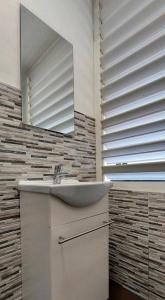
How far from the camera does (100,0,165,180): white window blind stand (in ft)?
4.16

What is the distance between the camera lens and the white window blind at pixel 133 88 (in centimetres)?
127

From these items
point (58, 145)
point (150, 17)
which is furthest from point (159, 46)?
point (58, 145)

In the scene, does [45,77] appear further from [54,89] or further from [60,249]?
[60,249]

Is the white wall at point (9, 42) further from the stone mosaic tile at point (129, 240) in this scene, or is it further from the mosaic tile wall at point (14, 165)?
the stone mosaic tile at point (129, 240)

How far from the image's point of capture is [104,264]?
122 cm

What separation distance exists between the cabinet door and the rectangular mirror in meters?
0.66

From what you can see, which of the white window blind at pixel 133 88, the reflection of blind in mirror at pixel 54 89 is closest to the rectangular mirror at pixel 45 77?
the reflection of blind in mirror at pixel 54 89

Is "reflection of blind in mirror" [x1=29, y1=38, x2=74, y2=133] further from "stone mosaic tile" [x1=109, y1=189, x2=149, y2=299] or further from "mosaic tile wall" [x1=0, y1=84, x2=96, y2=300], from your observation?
"stone mosaic tile" [x1=109, y1=189, x2=149, y2=299]

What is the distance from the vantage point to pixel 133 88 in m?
1.42

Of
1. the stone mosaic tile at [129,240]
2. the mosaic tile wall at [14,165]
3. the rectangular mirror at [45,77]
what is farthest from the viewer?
the stone mosaic tile at [129,240]

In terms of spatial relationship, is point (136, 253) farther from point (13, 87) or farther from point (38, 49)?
point (38, 49)

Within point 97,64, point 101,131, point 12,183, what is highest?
point 97,64

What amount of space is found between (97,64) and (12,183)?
4.12 ft

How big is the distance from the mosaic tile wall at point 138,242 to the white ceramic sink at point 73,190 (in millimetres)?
359
